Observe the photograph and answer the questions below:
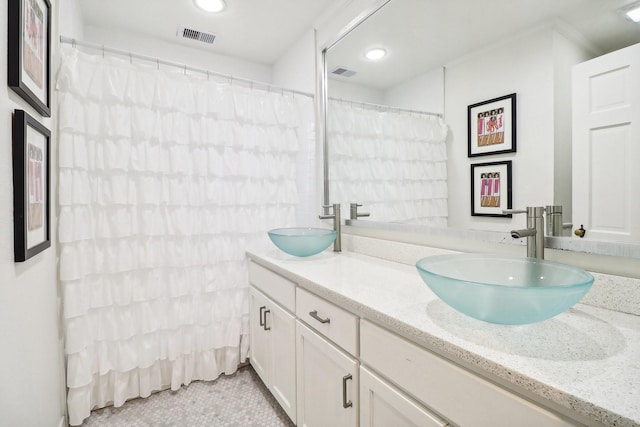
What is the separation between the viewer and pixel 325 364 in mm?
1252

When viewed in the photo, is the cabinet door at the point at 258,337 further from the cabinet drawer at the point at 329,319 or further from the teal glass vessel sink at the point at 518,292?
the teal glass vessel sink at the point at 518,292

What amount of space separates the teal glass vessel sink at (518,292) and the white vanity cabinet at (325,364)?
1.23 ft

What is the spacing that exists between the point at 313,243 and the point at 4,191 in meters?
1.22

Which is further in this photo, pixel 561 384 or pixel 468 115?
pixel 468 115

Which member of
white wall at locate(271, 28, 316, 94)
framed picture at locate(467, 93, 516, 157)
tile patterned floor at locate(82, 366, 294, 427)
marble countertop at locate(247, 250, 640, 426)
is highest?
white wall at locate(271, 28, 316, 94)

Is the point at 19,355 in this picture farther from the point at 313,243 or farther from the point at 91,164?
the point at 313,243

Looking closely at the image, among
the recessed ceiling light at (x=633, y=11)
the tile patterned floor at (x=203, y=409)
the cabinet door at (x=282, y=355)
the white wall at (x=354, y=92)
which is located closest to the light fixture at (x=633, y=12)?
the recessed ceiling light at (x=633, y=11)

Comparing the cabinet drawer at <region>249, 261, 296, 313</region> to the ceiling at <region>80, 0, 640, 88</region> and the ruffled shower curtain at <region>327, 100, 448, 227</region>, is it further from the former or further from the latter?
the ceiling at <region>80, 0, 640, 88</region>

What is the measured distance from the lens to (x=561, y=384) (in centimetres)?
58

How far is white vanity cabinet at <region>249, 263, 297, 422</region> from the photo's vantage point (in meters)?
1.53

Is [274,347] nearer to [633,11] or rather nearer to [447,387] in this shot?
[447,387]

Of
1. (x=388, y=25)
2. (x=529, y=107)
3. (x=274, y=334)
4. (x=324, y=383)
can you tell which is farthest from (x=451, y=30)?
(x=274, y=334)

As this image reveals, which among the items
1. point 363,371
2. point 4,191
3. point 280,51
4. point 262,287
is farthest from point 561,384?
point 280,51

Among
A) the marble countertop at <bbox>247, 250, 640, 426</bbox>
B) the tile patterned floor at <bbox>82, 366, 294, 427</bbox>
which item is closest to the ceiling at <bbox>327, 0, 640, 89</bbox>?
the marble countertop at <bbox>247, 250, 640, 426</bbox>
